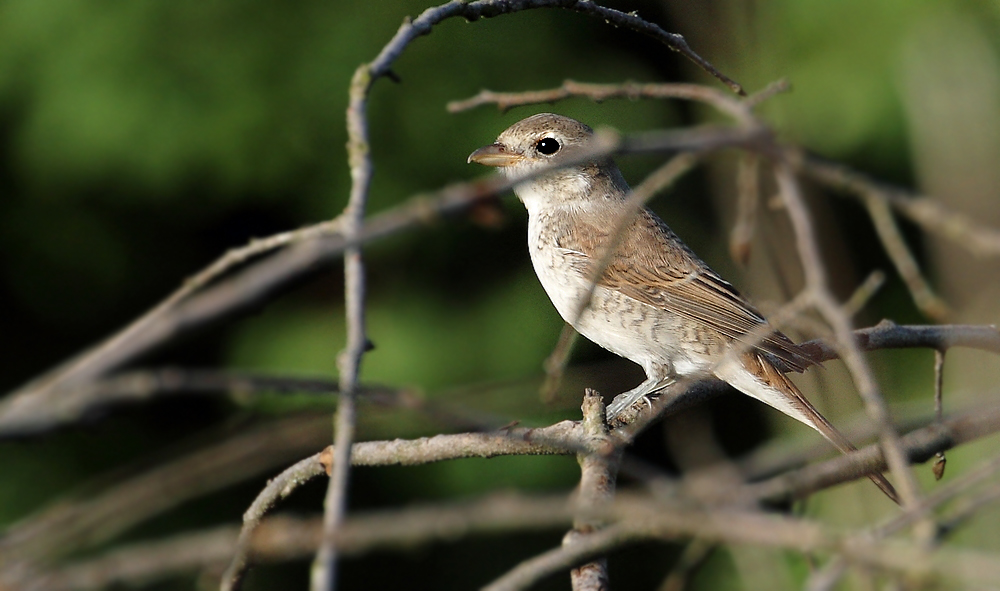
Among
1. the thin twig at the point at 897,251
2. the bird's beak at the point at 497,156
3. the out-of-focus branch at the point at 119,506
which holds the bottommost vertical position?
the out-of-focus branch at the point at 119,506

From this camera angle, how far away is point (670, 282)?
3877mm

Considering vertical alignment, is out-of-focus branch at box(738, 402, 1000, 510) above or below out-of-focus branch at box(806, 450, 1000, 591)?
above

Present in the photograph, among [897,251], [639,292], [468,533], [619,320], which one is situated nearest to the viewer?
[468,533]

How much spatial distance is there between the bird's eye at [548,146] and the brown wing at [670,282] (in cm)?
33

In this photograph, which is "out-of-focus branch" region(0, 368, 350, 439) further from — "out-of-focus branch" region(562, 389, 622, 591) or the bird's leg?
the bird's leg

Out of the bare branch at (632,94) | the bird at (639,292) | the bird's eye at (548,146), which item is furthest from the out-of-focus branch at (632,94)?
the bird's eye at (548,146)

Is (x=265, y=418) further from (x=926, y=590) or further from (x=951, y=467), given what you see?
(x=951, y=467)

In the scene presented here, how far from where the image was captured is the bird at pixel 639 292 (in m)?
3.51

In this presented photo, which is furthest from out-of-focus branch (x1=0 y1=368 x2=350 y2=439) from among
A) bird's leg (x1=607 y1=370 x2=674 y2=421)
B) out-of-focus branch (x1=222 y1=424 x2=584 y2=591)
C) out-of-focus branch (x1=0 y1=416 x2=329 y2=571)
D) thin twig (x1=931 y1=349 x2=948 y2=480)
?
bird's leg (x1=607 y1=370 x2=674 y2=421)

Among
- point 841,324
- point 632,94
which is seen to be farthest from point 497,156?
point 841,324

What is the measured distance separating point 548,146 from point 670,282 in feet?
2.43

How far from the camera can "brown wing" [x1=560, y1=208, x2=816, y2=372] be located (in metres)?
3.78

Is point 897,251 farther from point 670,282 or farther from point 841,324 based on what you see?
point 670,282

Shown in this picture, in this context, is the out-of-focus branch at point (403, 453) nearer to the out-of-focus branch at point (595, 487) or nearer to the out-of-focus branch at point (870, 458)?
the out-of-focus branch at point (595, 487)
